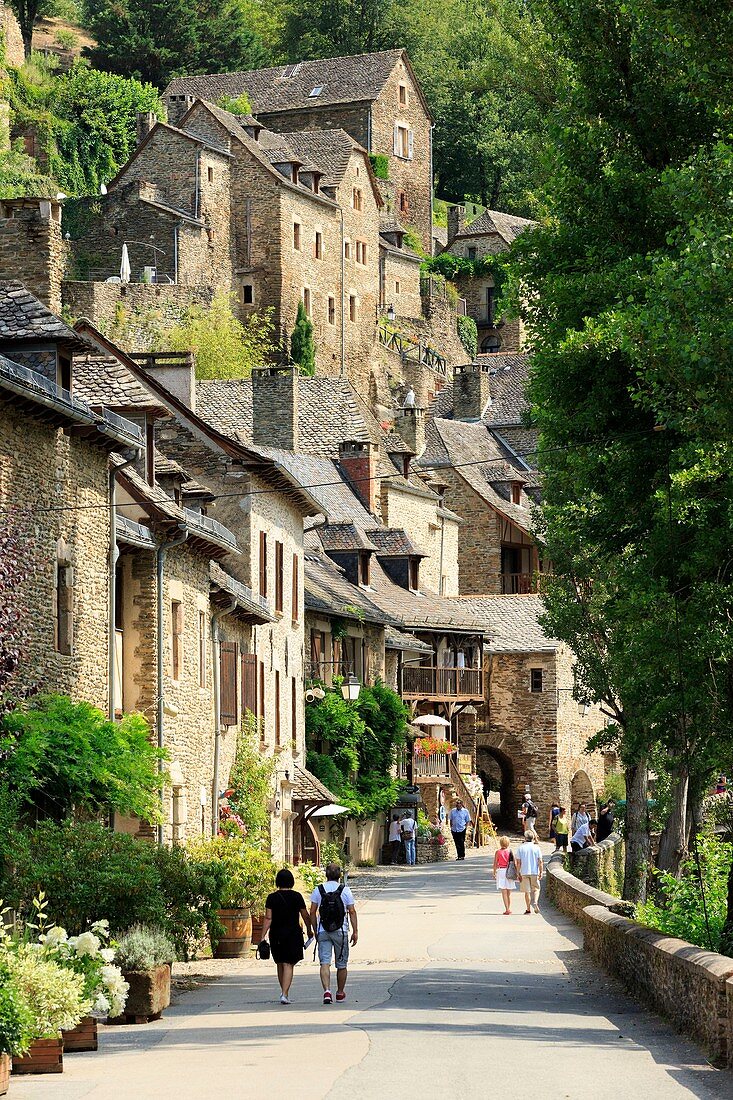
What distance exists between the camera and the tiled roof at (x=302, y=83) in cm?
9944

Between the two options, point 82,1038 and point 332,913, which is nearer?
point 82,1038

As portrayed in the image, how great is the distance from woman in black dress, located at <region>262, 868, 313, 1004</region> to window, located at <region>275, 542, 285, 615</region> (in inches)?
768

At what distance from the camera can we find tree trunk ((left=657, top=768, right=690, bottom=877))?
109 feet

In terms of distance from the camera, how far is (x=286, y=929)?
18203 mm

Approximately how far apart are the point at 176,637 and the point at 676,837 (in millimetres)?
10905

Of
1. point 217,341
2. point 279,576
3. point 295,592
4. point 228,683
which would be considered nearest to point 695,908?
point 228,683

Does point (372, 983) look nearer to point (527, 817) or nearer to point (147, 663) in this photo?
point (147, 663)

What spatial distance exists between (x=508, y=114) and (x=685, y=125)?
340 feet

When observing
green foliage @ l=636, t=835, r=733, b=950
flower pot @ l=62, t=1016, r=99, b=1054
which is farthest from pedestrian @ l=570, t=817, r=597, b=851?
flower pot @ l=62, t=1016, r=99, b=1054

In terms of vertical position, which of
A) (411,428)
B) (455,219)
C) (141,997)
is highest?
(455,219)

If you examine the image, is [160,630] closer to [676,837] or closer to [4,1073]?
[676,837]

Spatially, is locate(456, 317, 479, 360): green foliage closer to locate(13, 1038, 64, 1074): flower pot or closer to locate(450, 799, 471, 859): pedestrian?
locate(450, 799, 471, 859): pedestrian

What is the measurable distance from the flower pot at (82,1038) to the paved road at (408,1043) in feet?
0.54

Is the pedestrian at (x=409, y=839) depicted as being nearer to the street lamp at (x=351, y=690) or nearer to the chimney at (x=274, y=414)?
the street lamp at (x=351, y=690)
